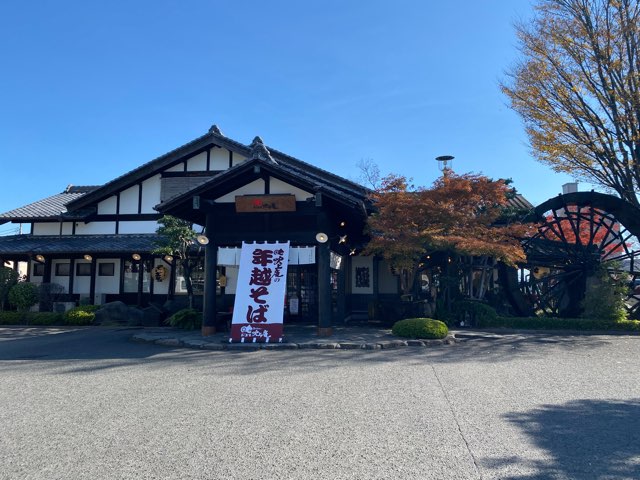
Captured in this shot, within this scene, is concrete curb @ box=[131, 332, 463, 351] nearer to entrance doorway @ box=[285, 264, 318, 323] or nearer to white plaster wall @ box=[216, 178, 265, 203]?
white plaster wall @ box=[216, 178, 265, 203]

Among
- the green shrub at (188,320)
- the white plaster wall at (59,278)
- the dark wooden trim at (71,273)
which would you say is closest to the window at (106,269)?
the dark wooden trim at (71,273)

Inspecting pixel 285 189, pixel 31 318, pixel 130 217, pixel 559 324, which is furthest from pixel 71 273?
pixel 559 324

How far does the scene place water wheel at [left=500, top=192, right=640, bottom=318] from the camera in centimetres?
1600

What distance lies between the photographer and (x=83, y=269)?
19.4 m

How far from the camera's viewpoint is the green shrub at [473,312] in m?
14.3

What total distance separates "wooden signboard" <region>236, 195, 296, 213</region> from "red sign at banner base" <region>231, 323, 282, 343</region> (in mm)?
2996

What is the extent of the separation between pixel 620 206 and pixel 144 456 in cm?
1729

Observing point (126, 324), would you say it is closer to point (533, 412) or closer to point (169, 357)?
point (169, 357)

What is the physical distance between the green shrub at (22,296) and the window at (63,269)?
2.24 meters

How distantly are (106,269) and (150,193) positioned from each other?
3741 millimetres

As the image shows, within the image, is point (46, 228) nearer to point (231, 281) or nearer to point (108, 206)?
point (108, 206)

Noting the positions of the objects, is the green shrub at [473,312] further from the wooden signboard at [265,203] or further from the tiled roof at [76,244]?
the tiled roof at [76,244]

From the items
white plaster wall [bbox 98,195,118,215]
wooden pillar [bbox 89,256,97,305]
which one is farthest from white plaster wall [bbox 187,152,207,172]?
wooden pillar [bbox 89,256,97,305]

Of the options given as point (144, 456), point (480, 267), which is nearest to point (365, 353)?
point (144, 456)
